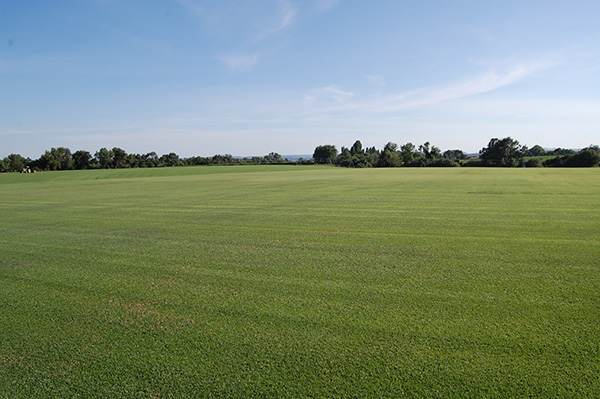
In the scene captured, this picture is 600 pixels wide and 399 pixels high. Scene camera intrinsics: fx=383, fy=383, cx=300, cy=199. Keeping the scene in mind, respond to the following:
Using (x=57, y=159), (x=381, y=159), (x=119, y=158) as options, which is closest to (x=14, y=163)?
(x=57, y=159)

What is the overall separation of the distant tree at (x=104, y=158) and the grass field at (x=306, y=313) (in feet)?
329

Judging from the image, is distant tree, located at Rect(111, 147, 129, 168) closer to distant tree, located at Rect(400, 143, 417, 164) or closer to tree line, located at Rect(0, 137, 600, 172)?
tree line, located at Rect(0, 137, 600, 172)

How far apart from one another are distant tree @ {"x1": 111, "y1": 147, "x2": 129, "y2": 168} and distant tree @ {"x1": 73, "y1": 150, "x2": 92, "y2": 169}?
6.21m

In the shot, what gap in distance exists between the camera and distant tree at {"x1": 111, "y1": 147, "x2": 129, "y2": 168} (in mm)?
102912

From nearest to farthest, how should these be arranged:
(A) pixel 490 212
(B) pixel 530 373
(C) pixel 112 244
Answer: (B) pixel 530 373 < (C) pixel 112 244 < (A) pixel 490 212

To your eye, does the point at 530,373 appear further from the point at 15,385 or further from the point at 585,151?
the point at 585,151

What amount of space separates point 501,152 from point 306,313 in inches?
4538

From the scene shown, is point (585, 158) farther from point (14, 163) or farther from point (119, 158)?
point (14, 163)

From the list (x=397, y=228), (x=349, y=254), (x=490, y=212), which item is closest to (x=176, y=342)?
(x=349, y=254)

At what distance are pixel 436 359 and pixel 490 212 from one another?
37.1 ft

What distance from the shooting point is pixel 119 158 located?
104m

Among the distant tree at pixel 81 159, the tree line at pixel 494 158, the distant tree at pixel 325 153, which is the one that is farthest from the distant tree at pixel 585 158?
the distant tree at pixel 81 159

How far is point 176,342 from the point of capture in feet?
14.9

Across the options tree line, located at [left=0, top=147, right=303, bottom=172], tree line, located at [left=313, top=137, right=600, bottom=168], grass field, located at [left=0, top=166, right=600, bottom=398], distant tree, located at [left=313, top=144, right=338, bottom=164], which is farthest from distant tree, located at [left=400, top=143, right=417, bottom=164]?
grass field, located at [left=0, top=166, right=600, bottom=398]
